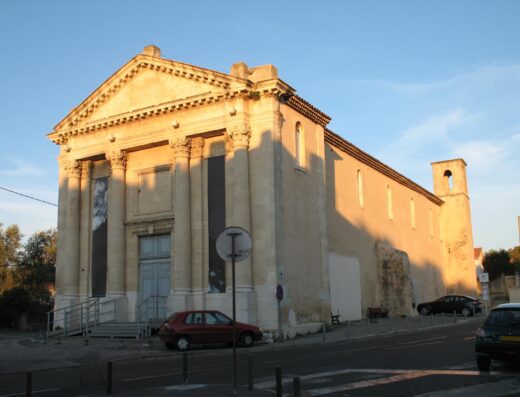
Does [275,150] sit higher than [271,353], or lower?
higher

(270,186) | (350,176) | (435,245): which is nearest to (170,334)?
(270,186)

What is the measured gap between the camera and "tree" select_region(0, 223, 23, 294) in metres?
49.5

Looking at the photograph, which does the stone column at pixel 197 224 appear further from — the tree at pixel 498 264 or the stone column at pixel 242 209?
the tree at pixel 498 264

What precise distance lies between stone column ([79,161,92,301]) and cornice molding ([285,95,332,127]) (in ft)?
38.7

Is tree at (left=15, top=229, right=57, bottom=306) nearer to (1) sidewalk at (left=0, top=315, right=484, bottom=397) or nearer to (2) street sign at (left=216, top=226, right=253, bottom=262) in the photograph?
(1) sidewalk at (left=0, top=315, right=484, bottom=397)

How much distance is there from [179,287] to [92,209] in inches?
323

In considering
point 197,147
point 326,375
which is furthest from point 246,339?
point 197,147

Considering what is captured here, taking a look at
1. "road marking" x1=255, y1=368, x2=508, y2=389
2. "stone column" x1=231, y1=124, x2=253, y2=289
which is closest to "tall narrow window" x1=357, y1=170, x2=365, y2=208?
"stone column" x1=231, y1=124, x2=253, y2=289

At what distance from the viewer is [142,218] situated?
29125mm

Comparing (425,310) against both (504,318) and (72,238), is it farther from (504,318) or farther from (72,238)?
(504,318)

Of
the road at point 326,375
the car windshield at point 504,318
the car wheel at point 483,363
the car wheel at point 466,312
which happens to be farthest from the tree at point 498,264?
the car wheel at point 483,363

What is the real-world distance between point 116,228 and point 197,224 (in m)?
4.82

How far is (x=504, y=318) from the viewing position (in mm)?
12625

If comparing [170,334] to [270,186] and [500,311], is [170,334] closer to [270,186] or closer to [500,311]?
[270,186]
